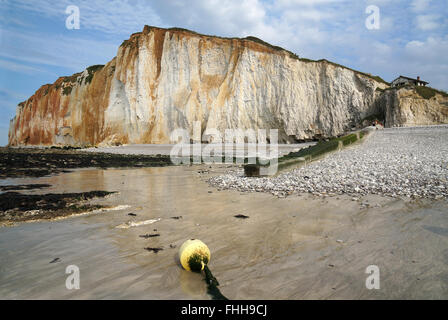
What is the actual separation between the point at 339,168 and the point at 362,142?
934 centimetres

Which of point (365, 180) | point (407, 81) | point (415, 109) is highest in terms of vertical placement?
point (407, 81)

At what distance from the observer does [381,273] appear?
3.05 m

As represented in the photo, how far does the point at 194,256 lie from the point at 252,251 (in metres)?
0.97

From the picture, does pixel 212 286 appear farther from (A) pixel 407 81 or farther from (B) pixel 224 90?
(A) pixel 407 81

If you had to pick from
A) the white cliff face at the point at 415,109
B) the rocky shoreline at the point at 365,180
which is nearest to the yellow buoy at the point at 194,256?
the rocky shoreline at the point at 365,180

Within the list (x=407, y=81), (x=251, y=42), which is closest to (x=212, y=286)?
(x=251, y=42)

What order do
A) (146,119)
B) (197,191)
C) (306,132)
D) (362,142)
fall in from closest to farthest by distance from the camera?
1. (197,191)
2. (362,142)
3. (306,132)
4. (146,119)

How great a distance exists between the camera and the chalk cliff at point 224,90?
33625 mm

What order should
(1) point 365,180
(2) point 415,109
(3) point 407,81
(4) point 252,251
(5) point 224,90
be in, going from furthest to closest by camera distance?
1. (3) point 407,81
2. (5) point 224,90
3. (2) point 415,109
4. (1) point 365,180
5. (4) point 252,251

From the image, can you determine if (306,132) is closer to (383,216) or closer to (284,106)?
(284,106)

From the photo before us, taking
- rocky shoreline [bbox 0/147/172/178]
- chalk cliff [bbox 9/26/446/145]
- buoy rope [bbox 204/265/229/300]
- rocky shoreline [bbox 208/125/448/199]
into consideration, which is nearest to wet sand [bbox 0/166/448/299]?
buoy rope [bbox 204/265/229/300]

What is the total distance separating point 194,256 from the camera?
3.26 m
